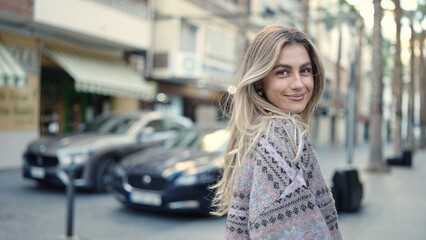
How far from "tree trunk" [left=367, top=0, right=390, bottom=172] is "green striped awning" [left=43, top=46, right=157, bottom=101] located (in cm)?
898

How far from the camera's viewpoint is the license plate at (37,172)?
912 cm

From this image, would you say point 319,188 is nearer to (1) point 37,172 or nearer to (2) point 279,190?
(2) point 279,190

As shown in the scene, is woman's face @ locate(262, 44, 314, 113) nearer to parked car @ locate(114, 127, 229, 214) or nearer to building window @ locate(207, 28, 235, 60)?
parked car @ locate(114, 127, 229, 214)

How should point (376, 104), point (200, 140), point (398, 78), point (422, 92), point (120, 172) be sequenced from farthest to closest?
point (422, 92)
point (398, 78)
point (376, 104)
point (200, 140)
point (120, 172)

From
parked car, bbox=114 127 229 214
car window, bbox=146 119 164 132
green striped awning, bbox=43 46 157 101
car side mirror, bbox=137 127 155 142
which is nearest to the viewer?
parked car, bbox=114 127 229 214

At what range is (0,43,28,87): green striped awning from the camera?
1209 centimetres

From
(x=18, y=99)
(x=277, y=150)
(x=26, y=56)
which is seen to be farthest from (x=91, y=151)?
(x=277, y=150)

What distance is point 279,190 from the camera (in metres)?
1.33

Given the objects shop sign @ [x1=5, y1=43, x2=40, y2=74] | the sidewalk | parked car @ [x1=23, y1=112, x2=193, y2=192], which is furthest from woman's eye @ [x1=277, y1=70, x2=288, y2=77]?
shop sign @ [x1=5, y1=43, x2=40, y2=74]

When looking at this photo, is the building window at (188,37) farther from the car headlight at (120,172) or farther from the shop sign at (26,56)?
the car headlight at (120,172)

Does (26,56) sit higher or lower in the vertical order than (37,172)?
higher

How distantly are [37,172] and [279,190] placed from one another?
28.7 ft

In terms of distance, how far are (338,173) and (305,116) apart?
617cm

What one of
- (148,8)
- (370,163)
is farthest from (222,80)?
(370,163)
